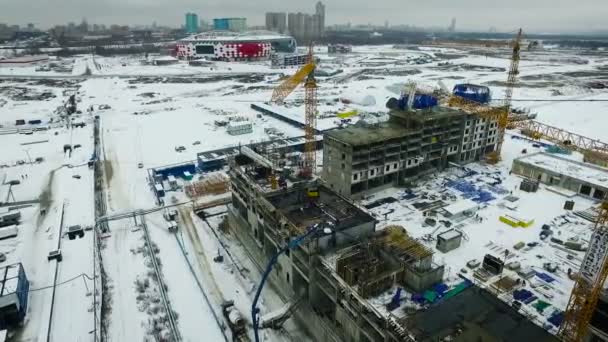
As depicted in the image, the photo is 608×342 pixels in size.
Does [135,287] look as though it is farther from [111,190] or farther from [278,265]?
[111,190]

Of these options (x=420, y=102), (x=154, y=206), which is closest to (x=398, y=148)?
(x=420, y=102)

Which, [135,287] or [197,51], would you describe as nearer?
[135,287]

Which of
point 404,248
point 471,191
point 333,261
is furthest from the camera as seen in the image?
point 471,191

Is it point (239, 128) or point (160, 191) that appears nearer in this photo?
point (160, 191)

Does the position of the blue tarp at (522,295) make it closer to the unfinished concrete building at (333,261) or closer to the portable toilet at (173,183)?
the unfinished concrete building at (333,261)

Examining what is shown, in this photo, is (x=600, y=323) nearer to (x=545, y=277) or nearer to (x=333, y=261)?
(x=545, y=277)

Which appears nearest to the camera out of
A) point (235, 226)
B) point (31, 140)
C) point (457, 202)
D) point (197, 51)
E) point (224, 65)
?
point (235, 226)

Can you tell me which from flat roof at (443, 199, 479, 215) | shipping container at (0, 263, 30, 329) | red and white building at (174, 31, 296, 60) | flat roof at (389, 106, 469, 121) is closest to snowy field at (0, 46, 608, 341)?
shipping container at (0, 263, 30, 329)

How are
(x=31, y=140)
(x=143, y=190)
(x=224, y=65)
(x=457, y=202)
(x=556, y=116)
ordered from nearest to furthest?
(x=457, y=202) < (x=143, y=190) < (x=31, y=140) < (x=556, y=116) < (x=224, y=65)

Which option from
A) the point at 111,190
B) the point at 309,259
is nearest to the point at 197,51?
the point at 111,190
